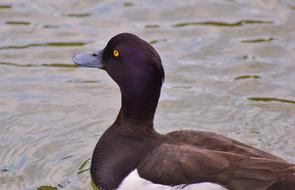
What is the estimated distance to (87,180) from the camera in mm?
7559

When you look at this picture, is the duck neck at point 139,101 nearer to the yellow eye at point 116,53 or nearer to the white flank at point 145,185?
the yellow eye at point 116,53

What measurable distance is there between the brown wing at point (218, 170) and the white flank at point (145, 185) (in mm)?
31

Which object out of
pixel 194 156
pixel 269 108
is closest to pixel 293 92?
pixel 269 108

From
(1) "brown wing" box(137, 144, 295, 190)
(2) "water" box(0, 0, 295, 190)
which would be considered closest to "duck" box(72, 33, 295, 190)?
(1) "brown wing" box(137, 144, 295, 190)

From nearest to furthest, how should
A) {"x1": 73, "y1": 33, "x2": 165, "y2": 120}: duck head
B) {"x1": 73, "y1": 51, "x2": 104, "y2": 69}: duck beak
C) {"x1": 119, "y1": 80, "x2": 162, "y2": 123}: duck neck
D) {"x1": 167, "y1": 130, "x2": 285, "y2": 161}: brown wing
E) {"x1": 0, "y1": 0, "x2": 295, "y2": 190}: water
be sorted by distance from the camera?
{"x1": 167, "y1": 130, "x2": 285, "y2": 161}: brown wing
{"x1": 73, "y1": 33, "x2": 165, "y2": 120}: duck head
{"x1": 119, "y1": 80, "x2": 162, "y2": 123}: duck neck
{"x1": 73, "y1": 51, "x2": 104, "y2": 69}: duck beak
{"x1": 0, "y1": 0, "x2": 295, "y2": 190}: water

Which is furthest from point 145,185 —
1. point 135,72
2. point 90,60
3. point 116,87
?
point 116,87

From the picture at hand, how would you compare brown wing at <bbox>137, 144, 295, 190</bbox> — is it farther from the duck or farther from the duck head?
the duck head

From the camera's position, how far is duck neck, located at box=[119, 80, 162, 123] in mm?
7109

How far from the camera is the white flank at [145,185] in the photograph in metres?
6.54

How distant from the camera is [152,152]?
6.89 m

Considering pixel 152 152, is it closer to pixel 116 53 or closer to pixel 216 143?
pixel 216 143

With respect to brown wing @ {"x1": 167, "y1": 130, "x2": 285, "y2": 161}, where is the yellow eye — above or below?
above

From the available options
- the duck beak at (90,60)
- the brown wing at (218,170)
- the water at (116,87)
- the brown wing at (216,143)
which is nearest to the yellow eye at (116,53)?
the duck beak at (90,60)

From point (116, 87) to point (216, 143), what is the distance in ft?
8.66
